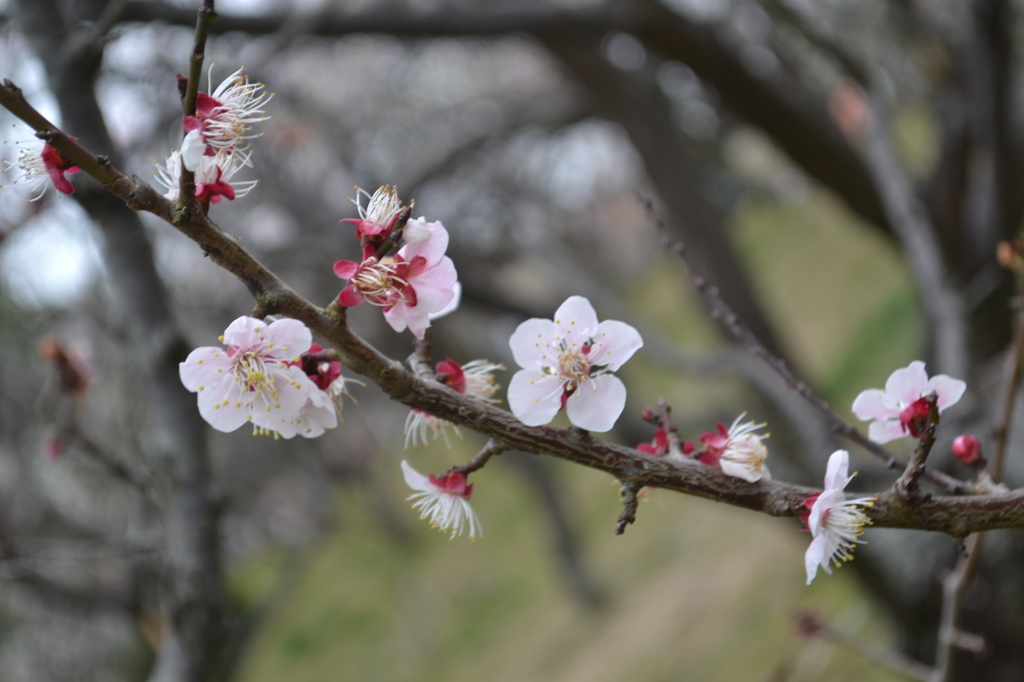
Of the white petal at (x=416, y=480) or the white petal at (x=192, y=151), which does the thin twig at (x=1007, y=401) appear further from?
the white petal at (x=192, y=151)

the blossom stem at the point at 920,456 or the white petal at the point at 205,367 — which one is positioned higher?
the blossom stem at the point at 920,456

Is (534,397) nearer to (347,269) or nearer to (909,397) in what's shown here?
(347,269)

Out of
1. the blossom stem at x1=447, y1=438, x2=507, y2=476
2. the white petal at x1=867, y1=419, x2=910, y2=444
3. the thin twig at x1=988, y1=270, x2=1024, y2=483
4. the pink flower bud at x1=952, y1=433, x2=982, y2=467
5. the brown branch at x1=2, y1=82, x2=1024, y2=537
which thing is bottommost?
the blossom stem at x1=447, y1=438, x2=507, y2=476

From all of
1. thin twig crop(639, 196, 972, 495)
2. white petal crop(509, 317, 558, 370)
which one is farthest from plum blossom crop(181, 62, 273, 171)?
thin twig crop(639, 196, 972, 495)

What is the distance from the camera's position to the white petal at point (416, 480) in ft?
3.24

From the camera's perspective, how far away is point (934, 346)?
3.03m

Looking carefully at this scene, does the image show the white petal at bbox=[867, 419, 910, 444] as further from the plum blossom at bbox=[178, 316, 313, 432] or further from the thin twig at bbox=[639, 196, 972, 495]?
the plum blossom at bbox=[178, 316, 313, 432]

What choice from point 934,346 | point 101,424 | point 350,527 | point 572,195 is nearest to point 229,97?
point 934,346

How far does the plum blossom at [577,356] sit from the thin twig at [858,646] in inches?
43.0

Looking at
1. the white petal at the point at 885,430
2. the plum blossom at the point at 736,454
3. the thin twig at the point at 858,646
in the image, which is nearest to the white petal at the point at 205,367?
the plum blossom at the point at 736,454

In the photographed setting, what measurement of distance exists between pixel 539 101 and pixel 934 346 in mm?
3076

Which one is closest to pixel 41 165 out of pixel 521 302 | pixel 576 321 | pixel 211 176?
pixel 211 176

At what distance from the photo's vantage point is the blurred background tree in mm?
2201

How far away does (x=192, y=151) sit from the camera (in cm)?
74
